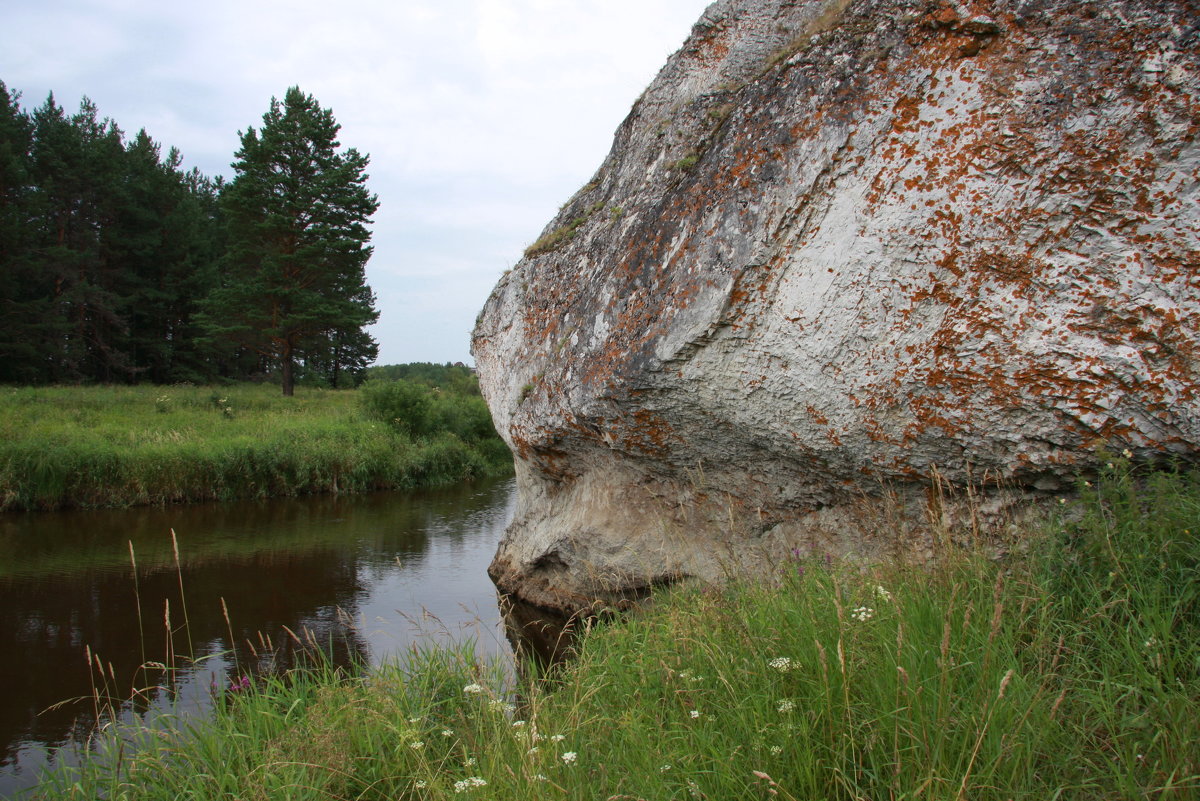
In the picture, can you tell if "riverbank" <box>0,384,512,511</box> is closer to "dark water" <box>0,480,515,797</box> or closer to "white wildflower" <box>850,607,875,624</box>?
"dark water" <box>0,480,515,797</box>

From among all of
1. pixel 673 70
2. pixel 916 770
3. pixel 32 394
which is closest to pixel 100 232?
pixel 32 394

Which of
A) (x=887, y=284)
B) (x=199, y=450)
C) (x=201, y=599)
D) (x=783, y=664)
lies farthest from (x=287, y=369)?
(x=783, y=664)

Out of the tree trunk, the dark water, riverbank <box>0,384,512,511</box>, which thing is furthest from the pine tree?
the dark water

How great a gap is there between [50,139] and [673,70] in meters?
33.4

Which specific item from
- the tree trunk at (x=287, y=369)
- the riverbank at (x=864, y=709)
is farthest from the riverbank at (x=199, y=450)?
the riverbank at (x=864, y=709)

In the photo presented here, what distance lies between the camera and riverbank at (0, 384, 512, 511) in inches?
529

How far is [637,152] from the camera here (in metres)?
7.39

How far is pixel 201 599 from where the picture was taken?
8.58m

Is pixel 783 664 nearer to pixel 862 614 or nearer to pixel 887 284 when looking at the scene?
pixel 862 614

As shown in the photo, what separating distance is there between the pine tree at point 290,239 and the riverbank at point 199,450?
6.38 meters

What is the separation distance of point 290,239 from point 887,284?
2965 centimetres

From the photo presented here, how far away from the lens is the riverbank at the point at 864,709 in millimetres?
2197

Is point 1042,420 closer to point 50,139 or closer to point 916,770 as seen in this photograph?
point 916,770

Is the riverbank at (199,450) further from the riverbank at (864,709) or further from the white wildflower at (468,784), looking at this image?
the white wildflower at (468,784)
